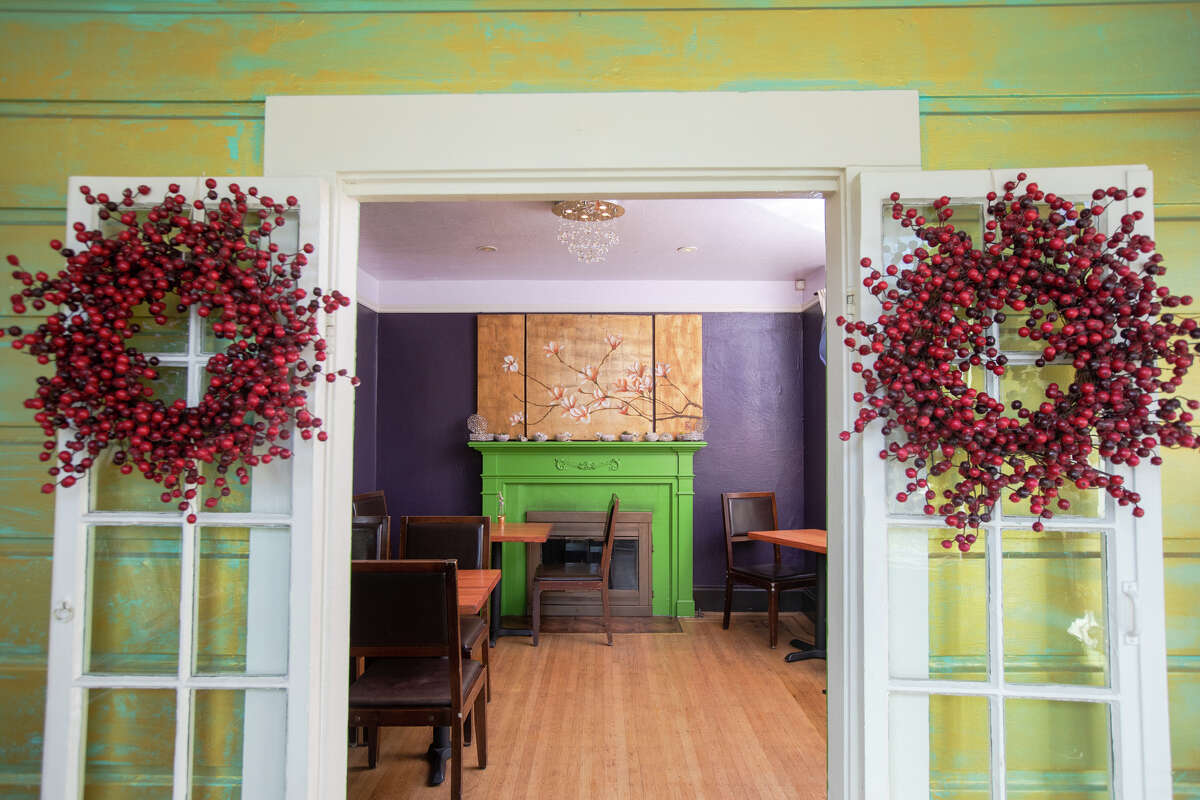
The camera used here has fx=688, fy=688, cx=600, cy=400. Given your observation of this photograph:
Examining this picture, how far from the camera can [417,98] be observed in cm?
154

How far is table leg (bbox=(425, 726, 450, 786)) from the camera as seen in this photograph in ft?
9.00

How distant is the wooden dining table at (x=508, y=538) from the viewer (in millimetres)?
4384

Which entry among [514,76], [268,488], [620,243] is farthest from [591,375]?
[268,488]

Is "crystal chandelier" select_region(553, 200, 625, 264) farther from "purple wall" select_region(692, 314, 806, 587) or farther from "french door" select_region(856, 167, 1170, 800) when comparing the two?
"french door" select_region(856, 167, 1170, 800)

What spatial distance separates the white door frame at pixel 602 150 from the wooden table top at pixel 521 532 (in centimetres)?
278

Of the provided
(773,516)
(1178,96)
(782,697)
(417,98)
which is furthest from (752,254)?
(417,98)

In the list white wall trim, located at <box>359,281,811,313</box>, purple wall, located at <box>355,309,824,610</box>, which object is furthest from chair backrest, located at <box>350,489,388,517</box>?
white wall trim, located at <box>359,281,811,313</box>

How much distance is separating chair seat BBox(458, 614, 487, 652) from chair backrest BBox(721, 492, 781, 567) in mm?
2196

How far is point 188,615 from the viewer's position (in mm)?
1445

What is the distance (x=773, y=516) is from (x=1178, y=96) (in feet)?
13.1

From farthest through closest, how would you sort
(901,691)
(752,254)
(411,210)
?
(752,254)
(411,210)
(901,691)

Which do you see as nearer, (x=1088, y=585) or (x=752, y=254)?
(x=1088, y=585)

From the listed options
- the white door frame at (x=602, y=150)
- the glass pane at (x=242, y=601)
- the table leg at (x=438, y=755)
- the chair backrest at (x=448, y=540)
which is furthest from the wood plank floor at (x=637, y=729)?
the glass pane at (x=242, y=601)

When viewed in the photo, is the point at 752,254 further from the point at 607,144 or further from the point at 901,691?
the point at 901,691
